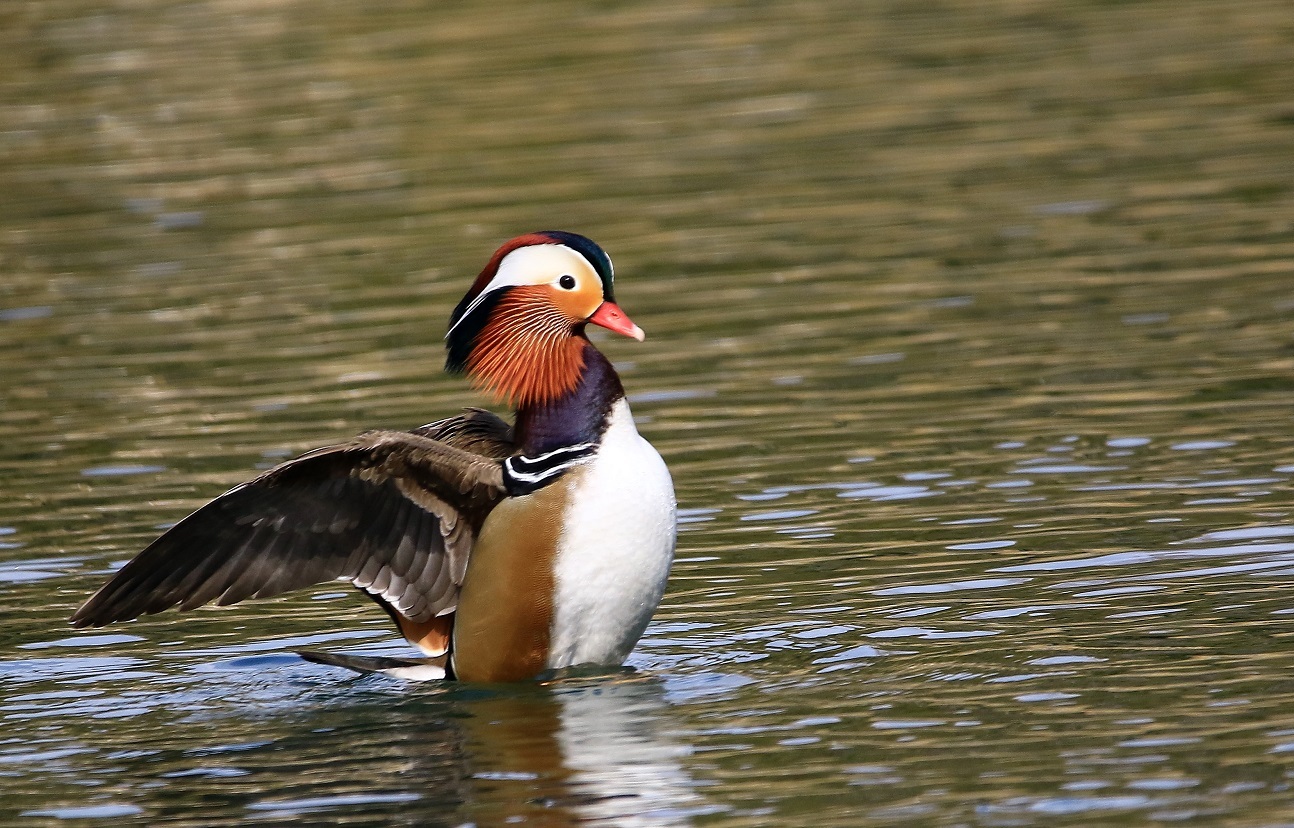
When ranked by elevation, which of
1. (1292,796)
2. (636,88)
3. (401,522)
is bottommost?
(1292,796)

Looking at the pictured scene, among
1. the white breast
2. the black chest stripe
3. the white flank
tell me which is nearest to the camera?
the white breast

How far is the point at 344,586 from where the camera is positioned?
11.2 metres

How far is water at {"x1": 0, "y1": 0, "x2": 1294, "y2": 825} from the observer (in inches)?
302

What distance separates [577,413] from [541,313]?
1.56ft

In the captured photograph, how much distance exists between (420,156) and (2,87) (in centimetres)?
764

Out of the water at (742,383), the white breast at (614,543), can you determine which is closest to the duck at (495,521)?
the white breast at (614,543)

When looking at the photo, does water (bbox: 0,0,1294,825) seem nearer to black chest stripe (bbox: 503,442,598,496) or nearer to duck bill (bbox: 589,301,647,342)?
black chest stripe (bbox: 503,442,598,496)

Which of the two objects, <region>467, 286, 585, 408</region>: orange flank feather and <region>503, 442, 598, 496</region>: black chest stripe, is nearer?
<region>503, 442, 598, 496</region>: black chest stripe

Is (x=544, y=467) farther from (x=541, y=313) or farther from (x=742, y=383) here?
(x=742, y=383)

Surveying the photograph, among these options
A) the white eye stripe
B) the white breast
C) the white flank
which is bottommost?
the white flank

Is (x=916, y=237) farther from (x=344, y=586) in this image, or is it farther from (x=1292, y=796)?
(x=1292, y=796)

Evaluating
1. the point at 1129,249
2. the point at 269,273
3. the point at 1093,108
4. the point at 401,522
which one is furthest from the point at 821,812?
the point at 1093,108

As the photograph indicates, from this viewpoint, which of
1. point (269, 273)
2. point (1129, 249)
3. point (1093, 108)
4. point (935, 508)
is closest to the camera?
point (935, 508)

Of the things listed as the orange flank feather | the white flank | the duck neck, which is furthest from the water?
the orange flank feather
